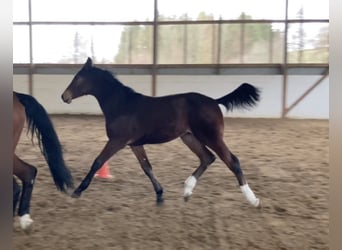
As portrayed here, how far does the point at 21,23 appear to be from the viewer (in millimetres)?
1284

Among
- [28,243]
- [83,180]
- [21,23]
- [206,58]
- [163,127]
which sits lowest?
[28,243]

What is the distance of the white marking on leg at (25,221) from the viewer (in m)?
1.26

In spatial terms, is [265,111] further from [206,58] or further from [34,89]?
[34,89]

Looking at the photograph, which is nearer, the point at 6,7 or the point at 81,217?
the point at 6,7

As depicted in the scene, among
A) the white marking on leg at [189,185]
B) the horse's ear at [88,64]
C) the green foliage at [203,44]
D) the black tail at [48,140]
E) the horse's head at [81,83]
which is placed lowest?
the white marking on leg at [189,185]

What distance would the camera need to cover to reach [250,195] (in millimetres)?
1248

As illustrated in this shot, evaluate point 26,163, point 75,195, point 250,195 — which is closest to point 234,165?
point 250,195

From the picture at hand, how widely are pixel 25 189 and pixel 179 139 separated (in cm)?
52

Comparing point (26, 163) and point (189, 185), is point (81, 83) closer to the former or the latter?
point (26, 163)

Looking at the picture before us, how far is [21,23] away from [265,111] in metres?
0.85

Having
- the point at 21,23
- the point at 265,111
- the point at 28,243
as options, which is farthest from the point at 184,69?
the point at 28,243

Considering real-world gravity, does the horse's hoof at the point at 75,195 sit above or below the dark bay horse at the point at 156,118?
below

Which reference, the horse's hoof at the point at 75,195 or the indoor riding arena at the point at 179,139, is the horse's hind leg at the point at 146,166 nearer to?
the indoor riding arena at the point at 179,139

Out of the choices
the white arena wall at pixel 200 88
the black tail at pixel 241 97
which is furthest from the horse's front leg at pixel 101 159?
the black tail at pixel 241 97
